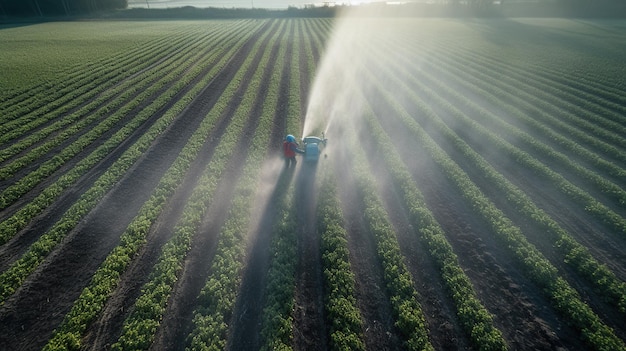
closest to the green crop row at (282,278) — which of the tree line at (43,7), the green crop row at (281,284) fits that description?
the green crop row at (281,284)

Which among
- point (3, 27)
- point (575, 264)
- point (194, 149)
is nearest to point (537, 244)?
point (575, 264)

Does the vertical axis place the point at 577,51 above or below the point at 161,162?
above

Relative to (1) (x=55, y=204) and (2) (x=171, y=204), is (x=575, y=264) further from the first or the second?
(1) (x=55, y=204)

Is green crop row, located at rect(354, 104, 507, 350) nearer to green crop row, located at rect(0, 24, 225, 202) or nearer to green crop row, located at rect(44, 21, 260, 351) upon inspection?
green crop row, located at rect(44, 21, 260, 351)

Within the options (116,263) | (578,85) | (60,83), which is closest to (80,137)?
(116,263)

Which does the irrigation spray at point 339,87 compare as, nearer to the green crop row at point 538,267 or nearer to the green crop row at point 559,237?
the green crop row at point 538,267
